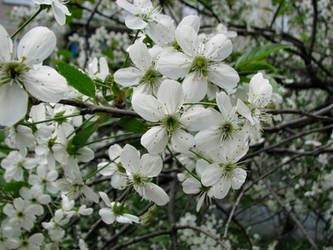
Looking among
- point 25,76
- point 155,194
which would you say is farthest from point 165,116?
point 25,76

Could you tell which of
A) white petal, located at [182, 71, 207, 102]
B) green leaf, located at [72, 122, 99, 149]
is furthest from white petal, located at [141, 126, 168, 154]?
green leaf, located at [72, 122, 99, 149]

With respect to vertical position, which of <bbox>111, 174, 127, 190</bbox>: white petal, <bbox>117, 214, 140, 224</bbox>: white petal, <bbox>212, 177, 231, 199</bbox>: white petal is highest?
<bbox>212, 177, 231, 199</bbox>: white petal

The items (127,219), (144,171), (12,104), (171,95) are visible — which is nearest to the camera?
(12,104)

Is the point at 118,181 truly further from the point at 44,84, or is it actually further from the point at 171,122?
the point at 44,84

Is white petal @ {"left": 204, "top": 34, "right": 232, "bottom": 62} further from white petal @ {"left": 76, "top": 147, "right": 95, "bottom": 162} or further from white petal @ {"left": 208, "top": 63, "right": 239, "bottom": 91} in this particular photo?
white petal @ {"left": 76, "top": 147, "right": 95, "bottom": 162}

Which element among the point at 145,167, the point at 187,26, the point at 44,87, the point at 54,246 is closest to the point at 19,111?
the point at 44,87

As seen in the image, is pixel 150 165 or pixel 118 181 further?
pixel 118 181

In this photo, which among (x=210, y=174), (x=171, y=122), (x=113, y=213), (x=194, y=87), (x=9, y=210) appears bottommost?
(x=9, y=210)
